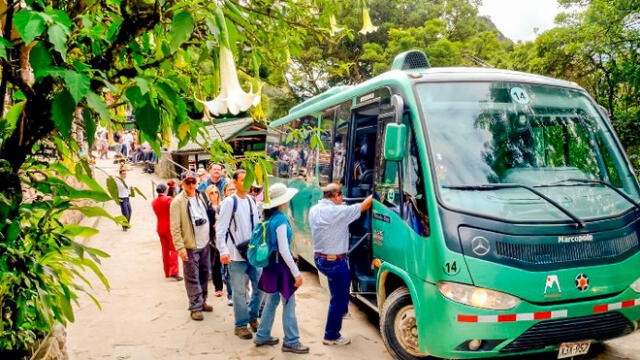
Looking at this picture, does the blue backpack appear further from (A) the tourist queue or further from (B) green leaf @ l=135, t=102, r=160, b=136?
Result: (B) green leaf @ l=135, t=102, r=160, b=136

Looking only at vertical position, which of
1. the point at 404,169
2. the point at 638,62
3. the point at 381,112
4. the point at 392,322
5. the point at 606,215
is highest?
the point at 638,62

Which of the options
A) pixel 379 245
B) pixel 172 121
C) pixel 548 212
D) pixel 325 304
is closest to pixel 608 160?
pixel 548 212

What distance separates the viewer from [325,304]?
675 cm

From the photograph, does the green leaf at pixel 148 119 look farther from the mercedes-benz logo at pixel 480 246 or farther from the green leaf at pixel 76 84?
the mercedes-benz logo at pixel 480 246

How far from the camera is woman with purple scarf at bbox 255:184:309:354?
192 inches

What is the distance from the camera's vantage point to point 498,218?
3941mm

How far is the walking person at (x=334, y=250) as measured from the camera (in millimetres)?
Result: 5141

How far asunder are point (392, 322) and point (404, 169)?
152cm

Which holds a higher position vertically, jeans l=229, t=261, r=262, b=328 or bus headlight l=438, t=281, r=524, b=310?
bus headlight l=438, t=281, r=524, b=310

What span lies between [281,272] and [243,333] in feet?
3.47

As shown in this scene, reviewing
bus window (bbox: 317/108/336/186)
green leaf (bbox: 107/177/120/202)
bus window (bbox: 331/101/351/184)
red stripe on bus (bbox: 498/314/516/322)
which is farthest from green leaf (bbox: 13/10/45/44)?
bus window (bbox: 317/108/336/186)

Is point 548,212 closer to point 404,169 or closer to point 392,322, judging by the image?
point 404,169

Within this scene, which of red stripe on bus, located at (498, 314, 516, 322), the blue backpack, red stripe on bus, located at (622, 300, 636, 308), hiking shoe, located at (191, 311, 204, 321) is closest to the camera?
red stripe on bus, located at (498, 314, 516, 322)

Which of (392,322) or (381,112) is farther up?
(381,112)
